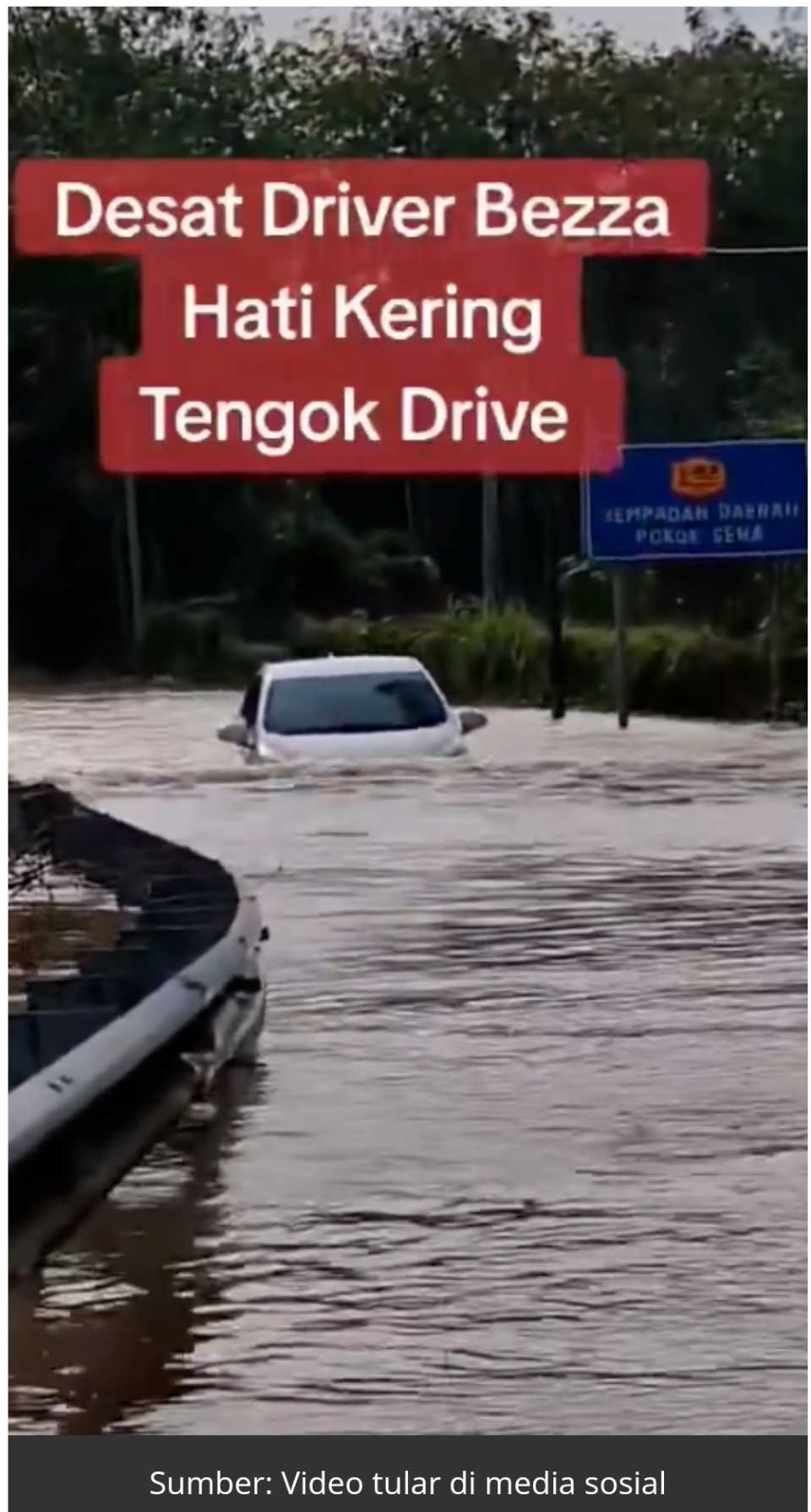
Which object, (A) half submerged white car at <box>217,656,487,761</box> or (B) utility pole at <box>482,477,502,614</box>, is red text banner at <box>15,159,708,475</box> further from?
(A) half submerged white car at <box>217,656,487,761</box>

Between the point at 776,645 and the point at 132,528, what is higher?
the point at 132,528

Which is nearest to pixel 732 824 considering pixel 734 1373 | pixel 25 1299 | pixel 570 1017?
pixel 570 1017

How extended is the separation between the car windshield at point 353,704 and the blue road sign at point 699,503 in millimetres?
349

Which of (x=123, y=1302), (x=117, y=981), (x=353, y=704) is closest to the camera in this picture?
(x=123, y=1302)

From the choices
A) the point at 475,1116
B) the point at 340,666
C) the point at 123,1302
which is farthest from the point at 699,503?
the point at 123,1302

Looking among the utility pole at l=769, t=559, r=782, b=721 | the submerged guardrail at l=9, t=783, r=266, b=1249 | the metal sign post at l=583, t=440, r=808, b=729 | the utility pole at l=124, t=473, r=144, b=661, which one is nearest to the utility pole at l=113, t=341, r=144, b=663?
the utility pole at l=124, t=473, r=144, b=661

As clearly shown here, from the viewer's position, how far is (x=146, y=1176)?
23.8ft

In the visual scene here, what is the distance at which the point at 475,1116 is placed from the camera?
7.30 meters

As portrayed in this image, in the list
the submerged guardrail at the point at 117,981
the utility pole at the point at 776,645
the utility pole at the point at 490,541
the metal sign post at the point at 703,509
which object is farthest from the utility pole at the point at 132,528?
the utility pole at the point at 776,645

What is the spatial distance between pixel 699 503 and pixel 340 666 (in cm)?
61

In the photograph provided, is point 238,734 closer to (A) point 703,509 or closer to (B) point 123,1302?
(A) point 703,509

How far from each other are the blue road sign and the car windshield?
349mm

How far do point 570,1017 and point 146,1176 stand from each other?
70 centimetres
